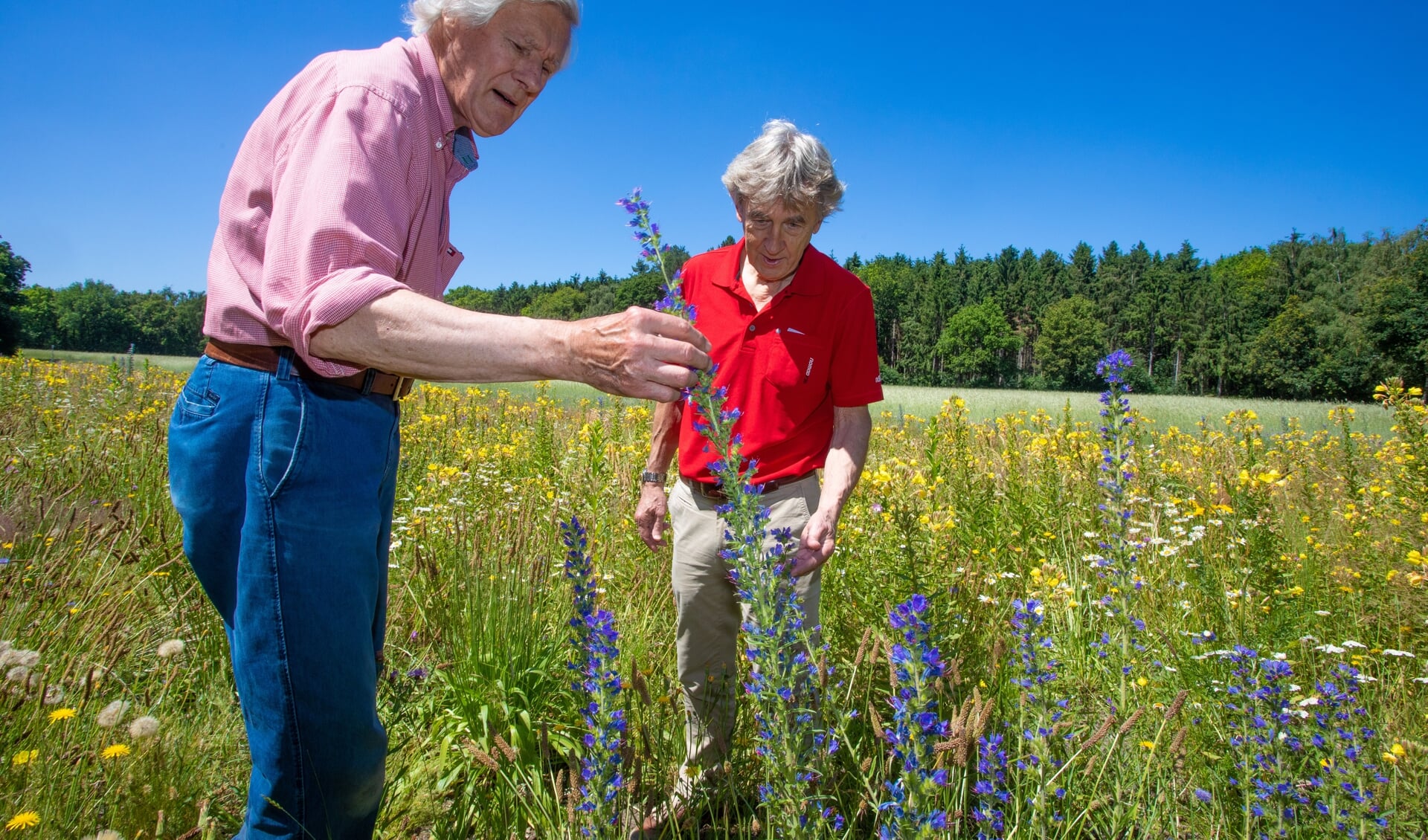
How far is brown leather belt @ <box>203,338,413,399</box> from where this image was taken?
143 centimetres

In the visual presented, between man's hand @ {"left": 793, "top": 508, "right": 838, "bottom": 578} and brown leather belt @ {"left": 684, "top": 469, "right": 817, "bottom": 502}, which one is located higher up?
brown leather belt @ {"left": 684, "top": 469, "right": 817, "bottom": 502}

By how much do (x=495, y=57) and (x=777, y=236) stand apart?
4.43ft

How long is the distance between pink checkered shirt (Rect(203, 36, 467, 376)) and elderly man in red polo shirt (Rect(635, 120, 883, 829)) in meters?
1.38

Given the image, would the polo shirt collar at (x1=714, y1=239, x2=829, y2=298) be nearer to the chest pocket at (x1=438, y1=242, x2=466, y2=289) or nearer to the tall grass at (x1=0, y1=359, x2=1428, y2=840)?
the tall grass at (x1=0, y1=359, x2=1428, y2=840)

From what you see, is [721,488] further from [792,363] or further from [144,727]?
[144,727]

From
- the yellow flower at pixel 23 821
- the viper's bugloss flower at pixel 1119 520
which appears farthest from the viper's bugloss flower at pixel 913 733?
the yellow flower at pixel 23 821

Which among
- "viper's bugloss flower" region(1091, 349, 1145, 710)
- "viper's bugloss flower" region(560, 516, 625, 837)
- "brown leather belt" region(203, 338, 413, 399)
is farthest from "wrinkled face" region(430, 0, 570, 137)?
"viper's bugloss flower" region(1091, 349, 1145, 710)

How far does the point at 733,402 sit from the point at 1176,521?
3.76 m

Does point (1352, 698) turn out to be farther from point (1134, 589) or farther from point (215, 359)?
point (215, 359)

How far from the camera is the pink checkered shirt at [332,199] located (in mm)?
1229

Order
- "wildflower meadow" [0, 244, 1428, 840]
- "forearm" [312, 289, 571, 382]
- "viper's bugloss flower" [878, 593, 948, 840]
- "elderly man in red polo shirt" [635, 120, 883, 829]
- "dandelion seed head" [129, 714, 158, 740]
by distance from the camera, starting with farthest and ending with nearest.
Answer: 1. "elderly man in red polo shirt" [635, 120, 883, 829]
2. "dandelion seed head" [129, 714, 158, 740]
3. "wildflower meadow" [0, 244, 1428, 840]
4. "viper's bugloss flower" [878, 593, 948, 840]
5. "forearm" [312, 289, 571, 382]

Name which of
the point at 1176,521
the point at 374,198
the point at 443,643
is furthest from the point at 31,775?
the point at 1176,521

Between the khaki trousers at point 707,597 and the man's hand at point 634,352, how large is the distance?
146 cm

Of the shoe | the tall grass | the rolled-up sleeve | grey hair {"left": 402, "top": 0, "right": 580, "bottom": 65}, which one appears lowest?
the shoe
